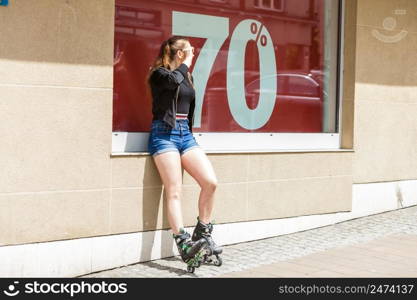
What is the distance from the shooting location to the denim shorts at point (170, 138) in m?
6.04

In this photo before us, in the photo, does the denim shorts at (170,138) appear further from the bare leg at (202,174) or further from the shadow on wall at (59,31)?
the shadow on wall at (59,31)

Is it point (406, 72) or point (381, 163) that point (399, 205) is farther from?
point (406, 72)

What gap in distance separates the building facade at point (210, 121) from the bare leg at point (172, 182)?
23 cm

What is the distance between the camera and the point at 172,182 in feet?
19.8

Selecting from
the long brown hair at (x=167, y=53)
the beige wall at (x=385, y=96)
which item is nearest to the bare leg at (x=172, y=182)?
the long brown hair at (x=167, y=53)

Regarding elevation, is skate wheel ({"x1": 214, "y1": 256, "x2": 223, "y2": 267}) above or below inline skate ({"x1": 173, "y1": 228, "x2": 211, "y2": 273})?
below

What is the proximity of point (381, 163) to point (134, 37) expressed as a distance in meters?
3.69

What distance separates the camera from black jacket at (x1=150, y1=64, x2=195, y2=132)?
5918 millimetres

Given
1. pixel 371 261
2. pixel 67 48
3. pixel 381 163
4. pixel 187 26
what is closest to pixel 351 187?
pixel 381 163

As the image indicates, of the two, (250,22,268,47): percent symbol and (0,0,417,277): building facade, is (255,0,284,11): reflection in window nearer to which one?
(0,0,417,277): building facade

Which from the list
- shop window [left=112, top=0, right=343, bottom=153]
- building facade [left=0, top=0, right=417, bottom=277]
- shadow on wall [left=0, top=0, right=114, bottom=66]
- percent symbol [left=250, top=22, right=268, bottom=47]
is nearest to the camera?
shadow on wall [left=0, top=0, right=114, bottom=66]

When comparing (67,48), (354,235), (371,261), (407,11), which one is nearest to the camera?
(67,48)

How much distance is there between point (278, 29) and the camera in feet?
25.4

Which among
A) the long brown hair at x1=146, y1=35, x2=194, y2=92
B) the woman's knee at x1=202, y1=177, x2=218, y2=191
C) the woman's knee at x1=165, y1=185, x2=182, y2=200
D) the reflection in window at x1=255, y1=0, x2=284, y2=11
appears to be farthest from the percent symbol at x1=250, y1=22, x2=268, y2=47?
the woman's knee at x1=165, y1=185, x2=182, y2=200
